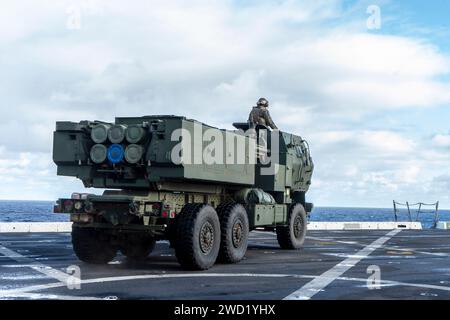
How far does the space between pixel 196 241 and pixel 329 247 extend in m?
7.98

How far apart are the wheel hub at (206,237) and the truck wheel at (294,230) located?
5.05 metres

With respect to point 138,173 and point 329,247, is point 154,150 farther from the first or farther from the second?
point 329,247

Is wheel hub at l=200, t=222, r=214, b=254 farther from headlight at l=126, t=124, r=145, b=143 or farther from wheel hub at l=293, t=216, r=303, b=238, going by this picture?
wheel hub at l=293, t=216, r=303, b=238

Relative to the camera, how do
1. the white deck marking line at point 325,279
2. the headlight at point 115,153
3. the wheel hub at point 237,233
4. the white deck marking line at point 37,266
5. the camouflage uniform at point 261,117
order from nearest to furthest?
the white deck marking line at point 325,279 < the white deck marking line at point 37,266 < the headlight at point 115,153 < the wheel hub at point 237,233 < the camouflage uniform at point 261,117

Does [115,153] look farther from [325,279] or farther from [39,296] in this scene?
[325,279]

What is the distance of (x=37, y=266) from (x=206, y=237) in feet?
11.1

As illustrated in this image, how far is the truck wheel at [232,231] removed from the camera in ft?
41.8

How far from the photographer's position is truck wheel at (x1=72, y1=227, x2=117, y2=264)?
1250 centimetres

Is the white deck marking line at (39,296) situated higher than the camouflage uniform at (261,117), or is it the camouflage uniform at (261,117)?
the camouflage uniform at (261,117)

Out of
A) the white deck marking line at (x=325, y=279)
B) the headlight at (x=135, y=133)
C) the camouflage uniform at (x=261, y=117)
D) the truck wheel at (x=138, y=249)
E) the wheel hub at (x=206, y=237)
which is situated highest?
the camouflage uniform at (x=261, y=117)

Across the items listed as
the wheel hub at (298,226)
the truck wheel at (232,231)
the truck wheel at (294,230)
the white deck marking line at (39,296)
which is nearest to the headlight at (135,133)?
the truck wheel at (232,231)

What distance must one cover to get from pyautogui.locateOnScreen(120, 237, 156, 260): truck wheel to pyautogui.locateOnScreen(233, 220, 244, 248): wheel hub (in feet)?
6.05

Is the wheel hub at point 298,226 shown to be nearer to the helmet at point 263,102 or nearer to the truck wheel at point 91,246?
the helmet at point 263,102
